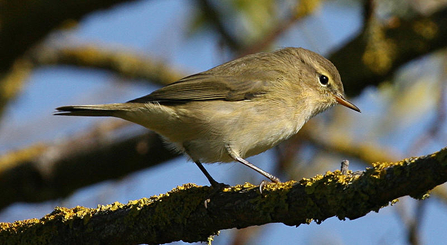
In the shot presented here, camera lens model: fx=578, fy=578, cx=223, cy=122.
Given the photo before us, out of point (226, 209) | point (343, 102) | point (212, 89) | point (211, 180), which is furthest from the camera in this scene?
point (343, 102)

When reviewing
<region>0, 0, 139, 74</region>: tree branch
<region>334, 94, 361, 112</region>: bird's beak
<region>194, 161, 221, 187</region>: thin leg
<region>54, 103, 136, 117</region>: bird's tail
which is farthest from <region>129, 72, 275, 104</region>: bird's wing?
<region>0, 0, 139, 74</region>: tree branch

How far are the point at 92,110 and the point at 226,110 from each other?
1.05 meters

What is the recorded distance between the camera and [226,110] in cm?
462

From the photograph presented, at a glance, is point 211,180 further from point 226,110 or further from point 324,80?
point 324,80

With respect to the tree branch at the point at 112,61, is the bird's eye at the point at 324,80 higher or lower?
lower

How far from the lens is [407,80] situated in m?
6.69

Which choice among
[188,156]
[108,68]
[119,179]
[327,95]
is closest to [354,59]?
[327,95]

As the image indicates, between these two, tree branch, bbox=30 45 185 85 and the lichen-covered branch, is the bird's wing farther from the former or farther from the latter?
tree branch, bbox=30 45 185 85

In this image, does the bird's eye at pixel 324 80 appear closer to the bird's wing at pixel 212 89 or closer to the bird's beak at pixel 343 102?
the bird's beak at pixel 343 102

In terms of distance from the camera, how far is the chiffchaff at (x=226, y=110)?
4.48m

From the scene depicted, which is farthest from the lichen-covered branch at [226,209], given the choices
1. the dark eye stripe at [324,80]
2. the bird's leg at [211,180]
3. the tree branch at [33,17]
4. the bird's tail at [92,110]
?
the tree branch at [33,17]

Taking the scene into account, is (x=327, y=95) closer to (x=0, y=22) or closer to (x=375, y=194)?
(x=375, y=194)

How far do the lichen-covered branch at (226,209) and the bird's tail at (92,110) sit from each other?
2.32ft

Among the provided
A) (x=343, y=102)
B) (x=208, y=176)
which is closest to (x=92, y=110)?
(x=208, y=176)
